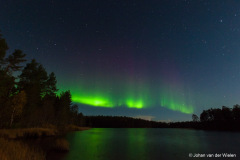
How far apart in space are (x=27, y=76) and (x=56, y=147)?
34893mm

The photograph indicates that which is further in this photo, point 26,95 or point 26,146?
point 26,95

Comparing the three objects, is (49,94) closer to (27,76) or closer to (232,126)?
(27,76)

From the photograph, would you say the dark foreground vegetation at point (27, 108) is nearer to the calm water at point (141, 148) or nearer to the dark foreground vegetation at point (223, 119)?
the calm water at point (141, 148)

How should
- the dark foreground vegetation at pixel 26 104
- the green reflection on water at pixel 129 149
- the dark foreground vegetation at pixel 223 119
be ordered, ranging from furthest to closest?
the dark foreground vegetation at pixel 223 119 < the dark foreground vegetation at pixel 26 104 < the green reflection on water at pixel 129 149

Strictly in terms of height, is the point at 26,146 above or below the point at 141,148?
above

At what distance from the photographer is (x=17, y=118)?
147ft

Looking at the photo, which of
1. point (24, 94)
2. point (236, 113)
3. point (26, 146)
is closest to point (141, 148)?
point (26, 146)

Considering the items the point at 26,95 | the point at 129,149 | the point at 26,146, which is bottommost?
the point at 129,149

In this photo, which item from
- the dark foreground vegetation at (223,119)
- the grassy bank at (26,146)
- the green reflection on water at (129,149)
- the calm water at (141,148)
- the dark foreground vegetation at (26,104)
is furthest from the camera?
the dark foreground vegetation at (223,119)

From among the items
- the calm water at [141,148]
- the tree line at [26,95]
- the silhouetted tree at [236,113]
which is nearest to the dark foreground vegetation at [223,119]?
the silhouetted tree at [236,113]

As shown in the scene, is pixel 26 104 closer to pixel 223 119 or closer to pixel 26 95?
pixel 26 95

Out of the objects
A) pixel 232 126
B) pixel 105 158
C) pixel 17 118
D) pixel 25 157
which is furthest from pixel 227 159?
pixel 232 126

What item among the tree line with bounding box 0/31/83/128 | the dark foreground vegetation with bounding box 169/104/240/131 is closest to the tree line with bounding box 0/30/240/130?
the tree line with bounding box 0/31/83/128

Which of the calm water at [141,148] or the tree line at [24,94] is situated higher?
the tree line at [24,94]
